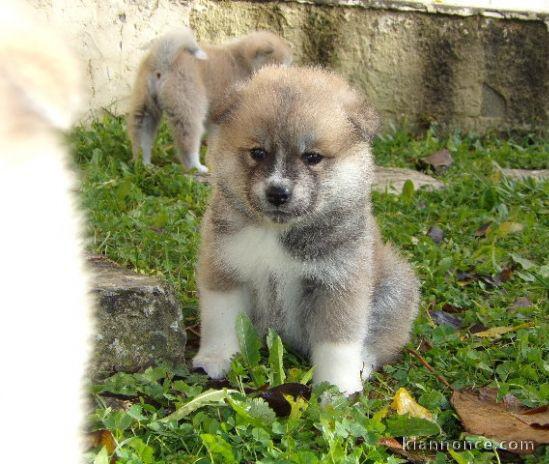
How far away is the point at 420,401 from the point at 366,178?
0.93 metres

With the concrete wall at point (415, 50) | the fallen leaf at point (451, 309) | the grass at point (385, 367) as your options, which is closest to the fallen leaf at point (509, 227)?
the grass at point (385, 367)

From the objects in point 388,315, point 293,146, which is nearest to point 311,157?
point 293,146

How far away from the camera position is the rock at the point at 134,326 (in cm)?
312

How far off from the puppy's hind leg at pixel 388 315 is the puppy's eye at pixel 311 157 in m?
0.68

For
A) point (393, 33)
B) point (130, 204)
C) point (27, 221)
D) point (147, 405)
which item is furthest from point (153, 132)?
point (27, 221)

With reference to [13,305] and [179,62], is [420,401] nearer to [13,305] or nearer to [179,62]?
[13,305]

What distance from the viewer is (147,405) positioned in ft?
9.36

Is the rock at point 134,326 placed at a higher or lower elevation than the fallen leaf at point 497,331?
higher

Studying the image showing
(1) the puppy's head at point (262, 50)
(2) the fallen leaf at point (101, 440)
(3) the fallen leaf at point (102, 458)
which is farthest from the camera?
(1) the puppy's head at point (262, 50)

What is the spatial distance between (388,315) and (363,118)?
0.89m

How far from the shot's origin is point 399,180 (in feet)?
21.3

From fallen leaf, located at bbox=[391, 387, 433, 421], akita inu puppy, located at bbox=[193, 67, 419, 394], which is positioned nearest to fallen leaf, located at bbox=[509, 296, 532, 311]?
akita inu puppy, located at bbox=[193, 67, 419, 394]

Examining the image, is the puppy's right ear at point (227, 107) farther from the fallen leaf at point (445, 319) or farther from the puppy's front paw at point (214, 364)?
the fallen leaf at point (445, 319)

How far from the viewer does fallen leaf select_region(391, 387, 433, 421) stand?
3.03m
